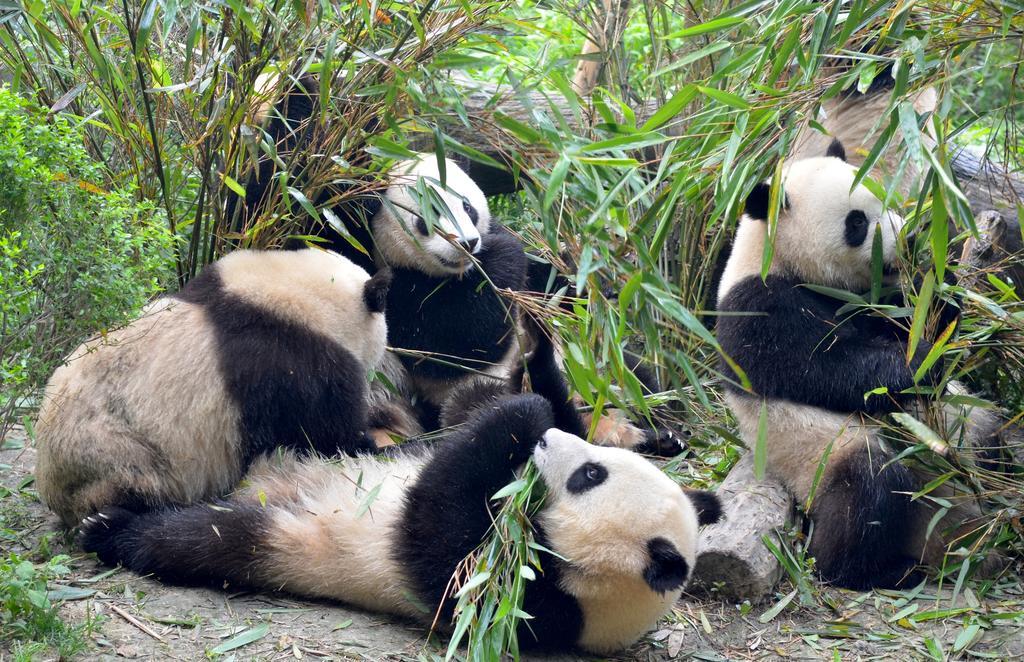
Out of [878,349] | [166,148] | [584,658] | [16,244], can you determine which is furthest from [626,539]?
[166,148]

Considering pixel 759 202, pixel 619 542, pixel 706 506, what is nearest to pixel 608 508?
pixel 619 542

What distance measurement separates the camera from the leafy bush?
2.82 metres

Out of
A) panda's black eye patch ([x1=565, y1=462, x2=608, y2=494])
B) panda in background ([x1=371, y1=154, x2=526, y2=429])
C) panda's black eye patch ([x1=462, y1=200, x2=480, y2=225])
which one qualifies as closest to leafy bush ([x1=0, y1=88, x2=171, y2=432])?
panda in background ([x1=371, y1=154, x2=526, y2=429])

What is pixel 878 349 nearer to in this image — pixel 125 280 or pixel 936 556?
pixel 936 556

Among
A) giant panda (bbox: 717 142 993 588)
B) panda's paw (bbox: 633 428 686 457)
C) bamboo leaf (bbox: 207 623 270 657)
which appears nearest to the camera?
bamboo leaf (bbox: 207 623 270 657)

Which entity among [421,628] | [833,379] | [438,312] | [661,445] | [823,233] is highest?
[823,233]

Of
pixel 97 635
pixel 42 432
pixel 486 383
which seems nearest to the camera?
pixel 97 635

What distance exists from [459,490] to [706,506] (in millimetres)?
827

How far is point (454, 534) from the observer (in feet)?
9.55

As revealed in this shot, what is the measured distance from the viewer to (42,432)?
131 inches

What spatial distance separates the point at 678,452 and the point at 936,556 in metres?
1.17

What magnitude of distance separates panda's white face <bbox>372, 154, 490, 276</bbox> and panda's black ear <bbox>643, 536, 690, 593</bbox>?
1.44m

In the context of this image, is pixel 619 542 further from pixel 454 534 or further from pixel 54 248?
pixel 54 248

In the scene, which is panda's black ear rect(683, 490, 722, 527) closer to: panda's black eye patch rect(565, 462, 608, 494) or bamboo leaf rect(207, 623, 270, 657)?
panda's black eye patch rect(565, 462, 608, 494)
